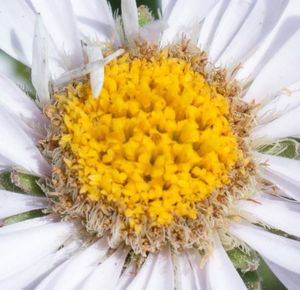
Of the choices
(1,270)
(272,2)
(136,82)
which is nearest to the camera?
(1,270)

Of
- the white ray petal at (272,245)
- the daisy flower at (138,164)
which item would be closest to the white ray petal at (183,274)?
the daisy flower at (138,164)

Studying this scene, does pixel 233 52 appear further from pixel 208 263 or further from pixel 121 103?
pixel 208 263

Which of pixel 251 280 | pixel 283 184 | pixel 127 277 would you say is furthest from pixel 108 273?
pixel 283 184

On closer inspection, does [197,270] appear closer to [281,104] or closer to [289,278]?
[289,278]

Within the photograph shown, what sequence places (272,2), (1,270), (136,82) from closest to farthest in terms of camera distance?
(1,270), (136,82), (272,2)

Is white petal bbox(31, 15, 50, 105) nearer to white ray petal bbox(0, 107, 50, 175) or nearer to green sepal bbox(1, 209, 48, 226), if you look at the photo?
white ray petal bbox(0, 107, 50, 175)

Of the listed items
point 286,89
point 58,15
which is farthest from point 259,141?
point 58,15
